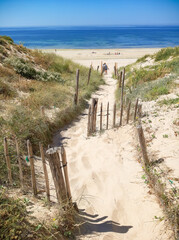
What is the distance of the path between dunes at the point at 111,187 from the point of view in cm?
314

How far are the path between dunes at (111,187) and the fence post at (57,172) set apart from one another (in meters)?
0.55

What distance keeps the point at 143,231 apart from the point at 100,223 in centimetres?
74

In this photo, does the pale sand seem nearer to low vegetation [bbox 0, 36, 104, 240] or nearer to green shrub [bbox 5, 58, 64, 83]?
low vegetation [bbox 0, 36, 104, 240]

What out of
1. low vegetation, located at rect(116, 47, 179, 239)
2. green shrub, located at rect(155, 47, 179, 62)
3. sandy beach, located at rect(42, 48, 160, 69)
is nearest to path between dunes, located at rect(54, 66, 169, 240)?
low vegetation, located at rect(116, 47, 179, 239)

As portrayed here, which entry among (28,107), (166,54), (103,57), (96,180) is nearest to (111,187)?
(96,180)

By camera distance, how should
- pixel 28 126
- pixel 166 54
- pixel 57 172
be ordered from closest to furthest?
1. pixel 57 172
2. pixel 28 126
3. pixel 166 54

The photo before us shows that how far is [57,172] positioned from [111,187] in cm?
170

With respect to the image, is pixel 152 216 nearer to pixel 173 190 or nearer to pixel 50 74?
pixel 173 190

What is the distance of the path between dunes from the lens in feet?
10.3

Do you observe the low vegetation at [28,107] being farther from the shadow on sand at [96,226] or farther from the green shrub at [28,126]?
the shadow on sand at [96,226]

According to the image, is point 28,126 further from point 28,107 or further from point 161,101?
point 161,101

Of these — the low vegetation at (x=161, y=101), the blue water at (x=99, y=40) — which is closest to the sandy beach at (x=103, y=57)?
the low vegetation at (x=161, y=101)

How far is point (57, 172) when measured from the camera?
2.90m

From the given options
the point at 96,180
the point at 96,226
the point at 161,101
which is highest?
the point at 161,101
